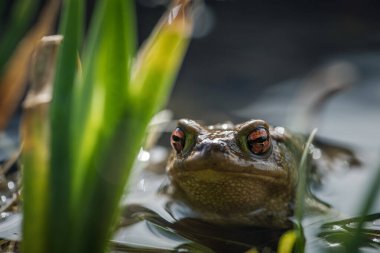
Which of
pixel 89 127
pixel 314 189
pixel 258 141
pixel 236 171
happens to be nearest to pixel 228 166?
pixel 236 171

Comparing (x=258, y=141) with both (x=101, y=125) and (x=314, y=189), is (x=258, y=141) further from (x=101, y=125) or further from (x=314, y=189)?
(x=101, y=125)

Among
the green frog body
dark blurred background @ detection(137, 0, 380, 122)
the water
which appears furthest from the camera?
dark blurred background @ detection(137, 0, 380, 122)

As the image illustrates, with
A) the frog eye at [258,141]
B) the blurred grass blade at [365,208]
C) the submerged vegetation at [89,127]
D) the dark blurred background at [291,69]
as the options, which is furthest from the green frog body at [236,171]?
the blurred grass blade at [365,208]

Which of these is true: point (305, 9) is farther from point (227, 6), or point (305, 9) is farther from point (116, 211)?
point (116, 211)

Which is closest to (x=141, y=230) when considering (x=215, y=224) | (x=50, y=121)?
(x=215, y=224)

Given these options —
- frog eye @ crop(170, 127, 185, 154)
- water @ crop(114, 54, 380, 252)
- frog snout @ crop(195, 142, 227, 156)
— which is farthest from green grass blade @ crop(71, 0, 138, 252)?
frog eye @ crop(170, 127, 185, 154)

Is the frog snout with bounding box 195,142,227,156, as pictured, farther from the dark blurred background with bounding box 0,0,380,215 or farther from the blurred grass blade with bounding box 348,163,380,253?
the blurred grass blade with bounding box 348,163,380,253
